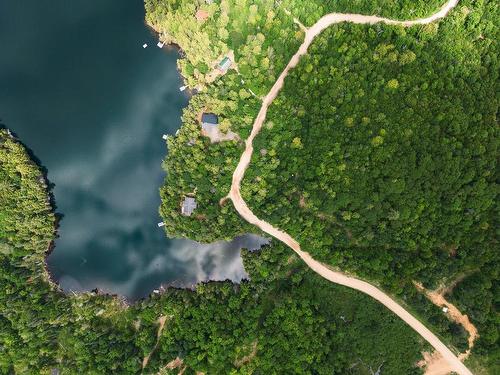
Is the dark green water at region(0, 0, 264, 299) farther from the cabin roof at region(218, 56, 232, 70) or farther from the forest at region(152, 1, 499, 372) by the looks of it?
the forest at region(152, 1, 499, 372)

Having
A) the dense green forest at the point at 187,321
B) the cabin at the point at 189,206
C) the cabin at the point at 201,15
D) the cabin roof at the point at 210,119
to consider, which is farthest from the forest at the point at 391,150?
the cabin at the point at 189,206

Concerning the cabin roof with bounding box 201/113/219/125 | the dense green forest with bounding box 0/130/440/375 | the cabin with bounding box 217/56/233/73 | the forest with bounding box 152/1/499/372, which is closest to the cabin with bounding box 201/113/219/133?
the cabin roof with bounding box 201/113/219/125

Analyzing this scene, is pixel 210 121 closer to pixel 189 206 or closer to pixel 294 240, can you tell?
pixel 189 206

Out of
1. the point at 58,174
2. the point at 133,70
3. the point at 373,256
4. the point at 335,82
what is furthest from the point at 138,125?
the point at 373,256

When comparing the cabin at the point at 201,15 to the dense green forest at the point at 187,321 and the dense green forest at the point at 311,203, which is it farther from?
the dense green forest at the point at 187,321

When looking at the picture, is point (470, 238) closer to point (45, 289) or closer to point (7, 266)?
point (45, 289)

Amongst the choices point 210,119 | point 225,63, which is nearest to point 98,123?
point 210,119

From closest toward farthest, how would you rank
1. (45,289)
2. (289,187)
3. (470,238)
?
(470,238) → (289,187) → (45,289)
